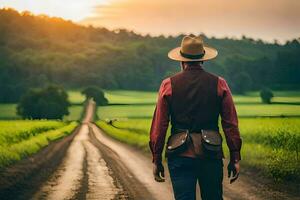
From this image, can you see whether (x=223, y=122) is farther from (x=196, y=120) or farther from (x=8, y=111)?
(x=8, y=111)

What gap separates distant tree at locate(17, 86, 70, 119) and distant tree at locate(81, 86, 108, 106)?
1136cm

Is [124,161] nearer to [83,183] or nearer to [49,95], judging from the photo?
[83,183]

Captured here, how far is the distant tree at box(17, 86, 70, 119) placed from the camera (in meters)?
75.1

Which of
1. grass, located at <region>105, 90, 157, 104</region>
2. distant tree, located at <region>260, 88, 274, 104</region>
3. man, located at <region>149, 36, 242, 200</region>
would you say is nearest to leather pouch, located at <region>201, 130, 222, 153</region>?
man, located at <region>149, 36, 242, 200</region>

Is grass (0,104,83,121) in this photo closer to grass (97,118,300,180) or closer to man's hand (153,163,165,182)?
grass (97,118,300,180)

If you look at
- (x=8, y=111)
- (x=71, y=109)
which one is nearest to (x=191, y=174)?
(x=8, y=111)

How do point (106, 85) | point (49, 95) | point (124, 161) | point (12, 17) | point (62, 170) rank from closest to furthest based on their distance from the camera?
point (62, 170) → point (124, 161) → point (49, 95) → point (106, 85) → point (12, 17)

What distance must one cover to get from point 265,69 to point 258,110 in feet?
81.8

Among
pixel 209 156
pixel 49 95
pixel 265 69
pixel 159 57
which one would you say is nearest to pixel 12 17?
pixel 159 57

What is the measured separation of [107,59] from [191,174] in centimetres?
11481

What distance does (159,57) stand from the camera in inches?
4230

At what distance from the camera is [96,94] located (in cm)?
9769

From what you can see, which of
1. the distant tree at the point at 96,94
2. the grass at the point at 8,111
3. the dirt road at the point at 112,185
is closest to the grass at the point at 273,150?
the dirt road at the point at 112,185

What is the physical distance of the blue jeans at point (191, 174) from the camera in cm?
548
